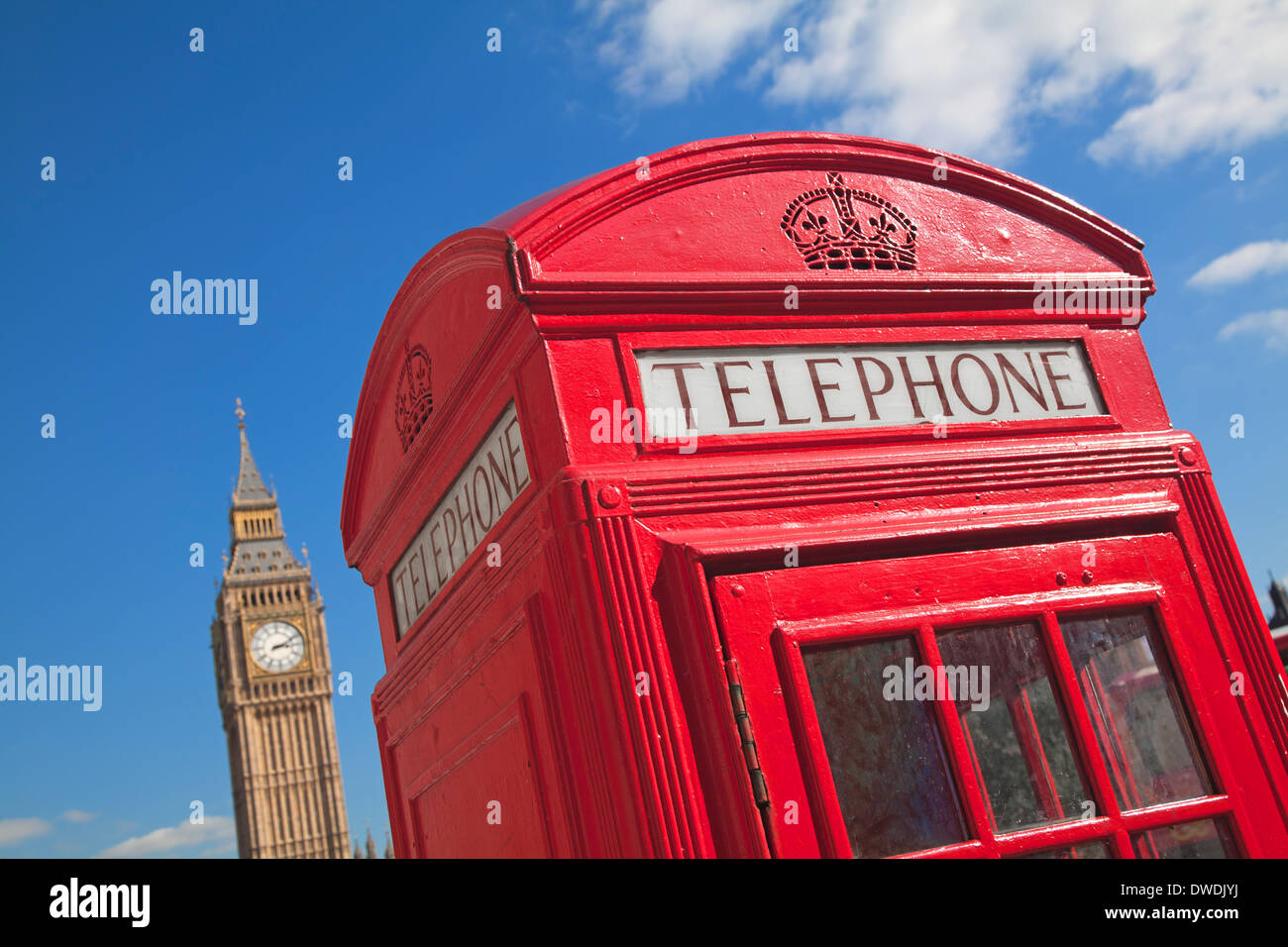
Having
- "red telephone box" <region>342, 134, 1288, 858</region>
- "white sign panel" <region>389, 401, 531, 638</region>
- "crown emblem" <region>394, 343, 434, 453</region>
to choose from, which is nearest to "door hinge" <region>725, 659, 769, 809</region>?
"red telephone box" <region>342, 134, 1288, 858</region>

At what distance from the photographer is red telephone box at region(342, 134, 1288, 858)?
86.1 inches

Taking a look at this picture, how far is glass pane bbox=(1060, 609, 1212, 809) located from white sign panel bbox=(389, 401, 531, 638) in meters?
1.25

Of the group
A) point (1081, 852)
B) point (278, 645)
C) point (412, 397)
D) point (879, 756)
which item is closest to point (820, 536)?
point (879, 756)

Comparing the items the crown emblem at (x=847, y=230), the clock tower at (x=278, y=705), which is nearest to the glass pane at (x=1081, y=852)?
the crown emblem at (x=847, y=230)

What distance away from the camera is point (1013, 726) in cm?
232

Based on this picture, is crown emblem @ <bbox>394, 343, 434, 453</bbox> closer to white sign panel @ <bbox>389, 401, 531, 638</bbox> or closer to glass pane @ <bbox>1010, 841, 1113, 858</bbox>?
white sign panel @ <bbox>389, 401, 531, 638</bbox>

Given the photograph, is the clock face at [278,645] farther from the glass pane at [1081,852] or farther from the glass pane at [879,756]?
the glass pane at [1081,852]
